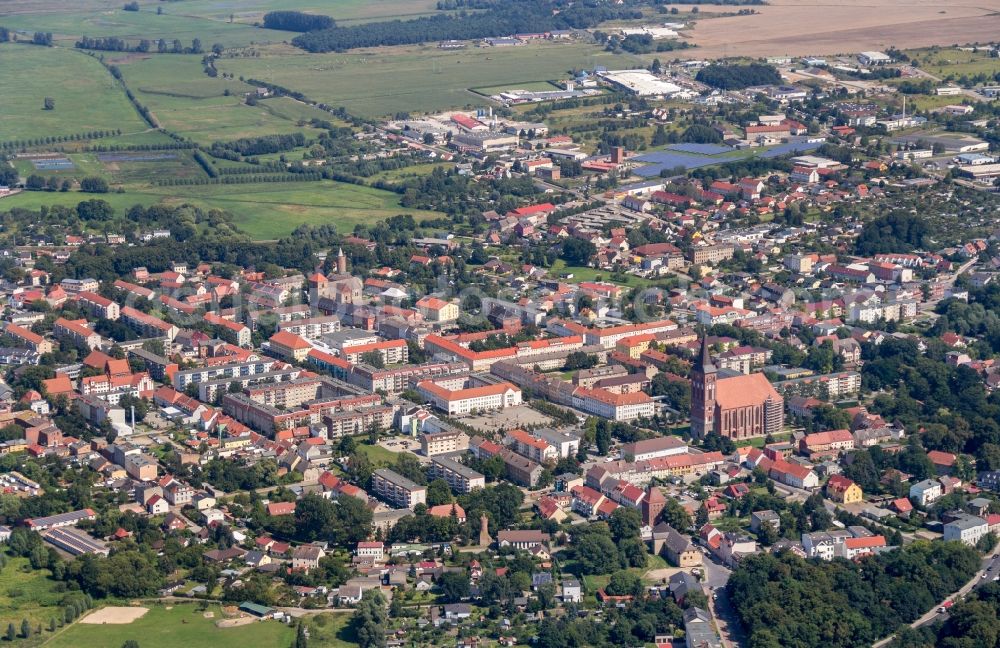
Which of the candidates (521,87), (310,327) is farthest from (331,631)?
(521,87)

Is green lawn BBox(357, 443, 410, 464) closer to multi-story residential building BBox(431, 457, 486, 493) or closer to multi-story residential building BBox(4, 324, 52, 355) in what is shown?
multi-story residential building BBox(431, 457, 486, 493)

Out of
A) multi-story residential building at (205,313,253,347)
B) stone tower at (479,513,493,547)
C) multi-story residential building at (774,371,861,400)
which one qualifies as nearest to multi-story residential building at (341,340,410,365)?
multi-story residential building at (205,313,253,347)

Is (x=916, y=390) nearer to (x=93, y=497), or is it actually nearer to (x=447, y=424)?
(x=447, y=424)

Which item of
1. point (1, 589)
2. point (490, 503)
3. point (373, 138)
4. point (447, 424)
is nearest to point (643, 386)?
point (447, 424)

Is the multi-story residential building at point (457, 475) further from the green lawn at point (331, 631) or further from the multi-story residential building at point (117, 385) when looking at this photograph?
the multi-story residential building at point (117, 385)

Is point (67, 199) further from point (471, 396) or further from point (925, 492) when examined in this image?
point (925, 492)

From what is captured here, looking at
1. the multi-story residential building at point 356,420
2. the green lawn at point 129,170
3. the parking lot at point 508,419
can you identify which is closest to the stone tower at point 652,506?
the parking lot at point 508,419
